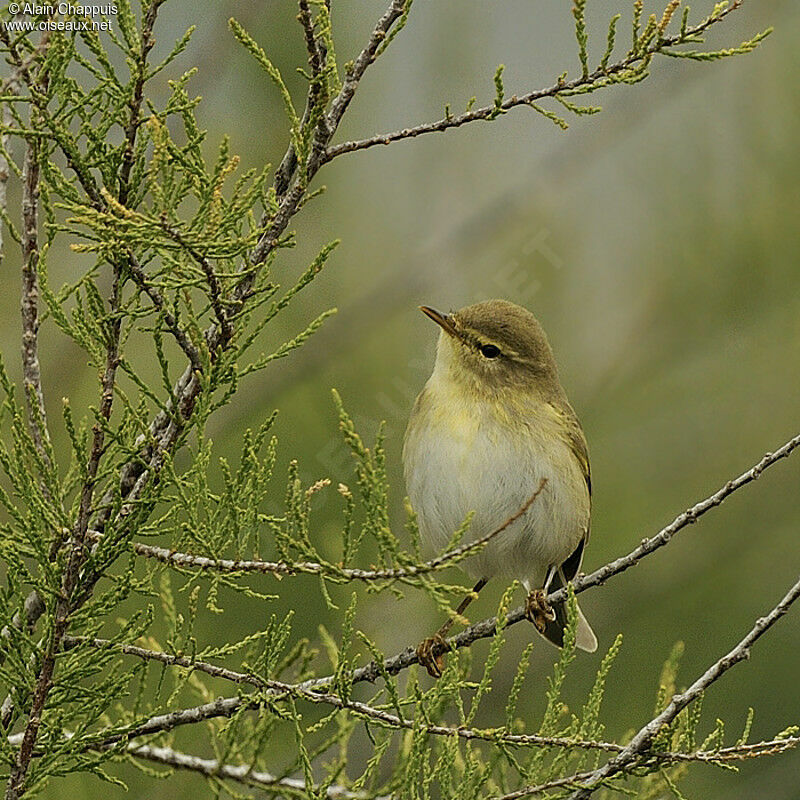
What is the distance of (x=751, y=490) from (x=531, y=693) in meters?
1.24

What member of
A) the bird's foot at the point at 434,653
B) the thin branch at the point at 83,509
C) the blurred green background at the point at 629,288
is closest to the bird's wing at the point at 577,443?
the bird's foot at the point at 434,653

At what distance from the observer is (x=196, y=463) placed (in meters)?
1.90

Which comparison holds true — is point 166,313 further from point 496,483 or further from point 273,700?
point 496,483

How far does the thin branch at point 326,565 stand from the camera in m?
1.80

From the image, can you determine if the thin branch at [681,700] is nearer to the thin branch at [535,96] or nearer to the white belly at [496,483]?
the thin branch at [535,96]

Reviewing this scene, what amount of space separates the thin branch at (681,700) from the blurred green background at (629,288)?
89.2 inches

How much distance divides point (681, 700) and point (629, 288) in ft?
11.1

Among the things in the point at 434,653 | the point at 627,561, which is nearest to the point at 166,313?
the point at 627,561

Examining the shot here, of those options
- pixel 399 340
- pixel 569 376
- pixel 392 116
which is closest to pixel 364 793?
pixel 399 340

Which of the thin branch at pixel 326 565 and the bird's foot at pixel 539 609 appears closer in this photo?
the thin branch at pixel 326 565

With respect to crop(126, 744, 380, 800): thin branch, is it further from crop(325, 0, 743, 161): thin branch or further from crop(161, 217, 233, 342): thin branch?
crop(325, 0, 743, 161): thin branch

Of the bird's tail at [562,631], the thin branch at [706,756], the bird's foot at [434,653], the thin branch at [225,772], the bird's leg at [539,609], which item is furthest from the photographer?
the bird's tail at [562,631]

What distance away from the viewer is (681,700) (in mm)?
2096

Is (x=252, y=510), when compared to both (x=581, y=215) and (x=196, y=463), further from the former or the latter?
(x=581, y=215)
